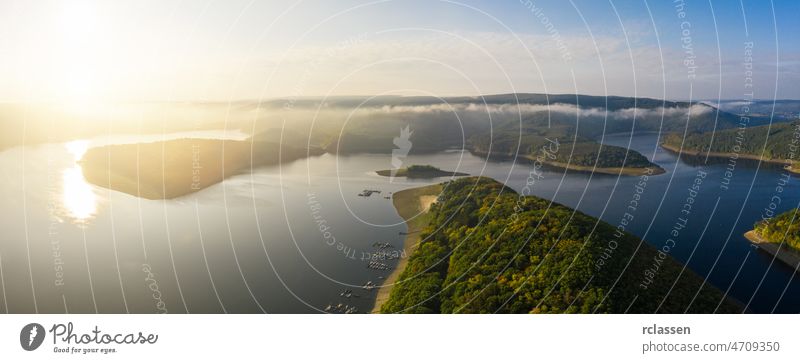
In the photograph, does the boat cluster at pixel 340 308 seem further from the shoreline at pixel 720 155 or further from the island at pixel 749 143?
the shoreline at pixel 720 155

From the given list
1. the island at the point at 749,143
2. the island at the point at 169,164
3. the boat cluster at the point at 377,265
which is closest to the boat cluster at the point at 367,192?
the island at the point at 169,164

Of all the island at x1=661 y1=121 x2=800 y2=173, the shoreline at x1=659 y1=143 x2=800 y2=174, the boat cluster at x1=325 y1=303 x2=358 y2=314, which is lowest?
the boat cluster at x1=325 y1=303 x2=358 y2=314

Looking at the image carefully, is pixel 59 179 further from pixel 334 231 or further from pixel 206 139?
pixel 334 231

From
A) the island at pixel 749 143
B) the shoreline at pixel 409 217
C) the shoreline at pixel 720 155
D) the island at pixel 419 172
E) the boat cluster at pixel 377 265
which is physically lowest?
the boat cluster at pixel 377 265

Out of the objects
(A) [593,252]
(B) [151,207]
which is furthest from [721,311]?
(B) [151,207]

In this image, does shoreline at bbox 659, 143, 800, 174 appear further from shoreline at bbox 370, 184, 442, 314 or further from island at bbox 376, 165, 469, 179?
shoreline at bbox 370, 184, 442, 314

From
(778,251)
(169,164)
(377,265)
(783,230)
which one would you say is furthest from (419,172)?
(778,251)

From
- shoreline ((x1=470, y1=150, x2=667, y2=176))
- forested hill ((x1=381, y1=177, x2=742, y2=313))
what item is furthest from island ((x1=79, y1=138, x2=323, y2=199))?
shoreline ((x1=470, y1=150, x2=667, y2=176))
